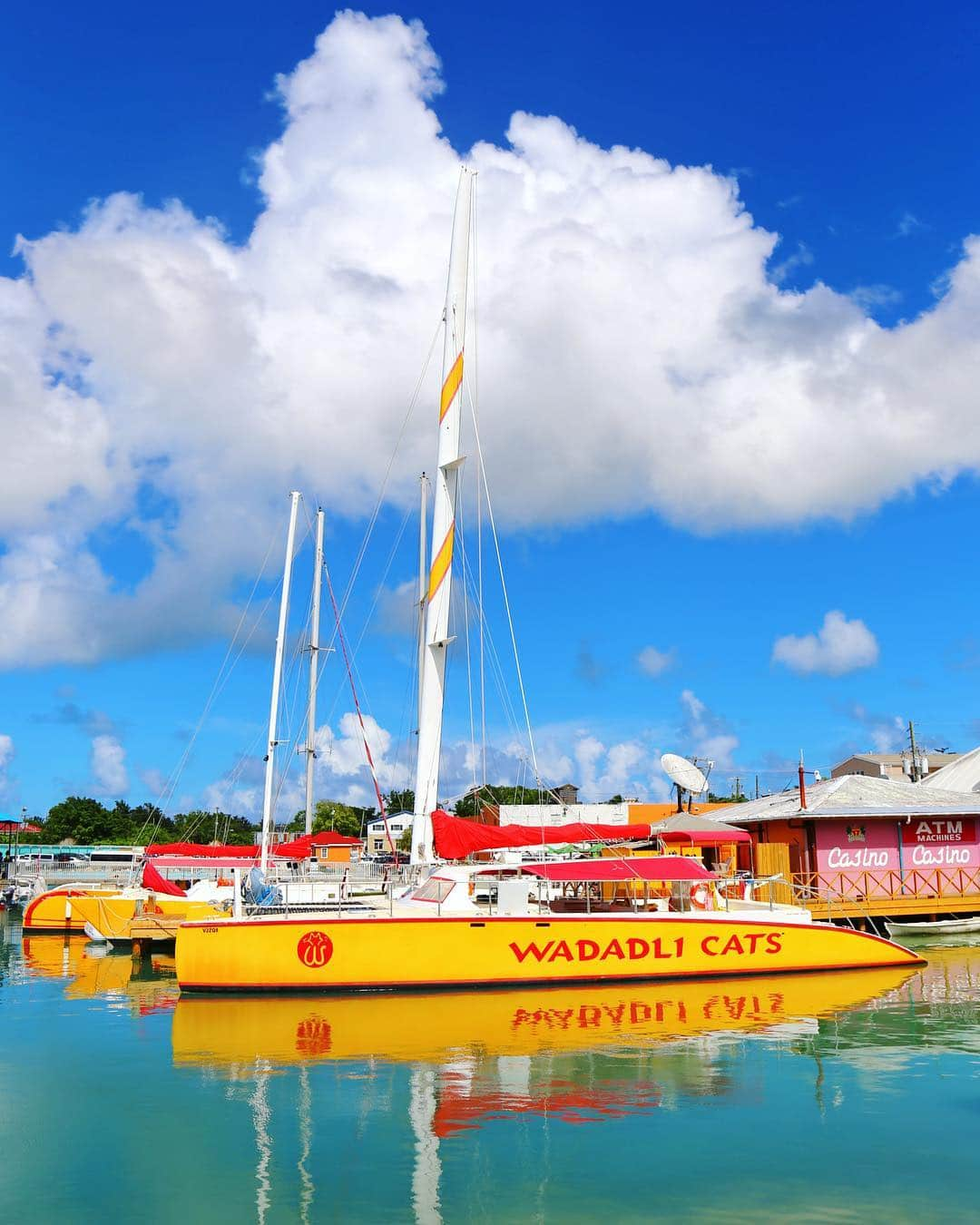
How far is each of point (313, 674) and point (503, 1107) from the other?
28.8 metres

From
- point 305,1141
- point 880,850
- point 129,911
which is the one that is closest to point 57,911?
point 129,911

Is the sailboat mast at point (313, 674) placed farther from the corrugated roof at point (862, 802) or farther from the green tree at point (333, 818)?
the green tree at point (333, 818)

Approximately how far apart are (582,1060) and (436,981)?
536 cm

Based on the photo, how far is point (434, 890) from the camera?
68.8ft

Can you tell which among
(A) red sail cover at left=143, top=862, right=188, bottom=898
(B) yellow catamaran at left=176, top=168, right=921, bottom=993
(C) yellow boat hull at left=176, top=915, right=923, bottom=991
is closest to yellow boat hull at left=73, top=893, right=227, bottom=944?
(A) red sail cover at left=143, top=862, right=188, bottom=898

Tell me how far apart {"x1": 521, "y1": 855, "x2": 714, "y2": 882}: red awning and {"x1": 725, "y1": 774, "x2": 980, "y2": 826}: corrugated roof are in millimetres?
11902

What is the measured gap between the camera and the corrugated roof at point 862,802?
32.8 meters

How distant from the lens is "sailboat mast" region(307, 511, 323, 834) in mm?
39375

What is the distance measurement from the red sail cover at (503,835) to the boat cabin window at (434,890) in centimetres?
124

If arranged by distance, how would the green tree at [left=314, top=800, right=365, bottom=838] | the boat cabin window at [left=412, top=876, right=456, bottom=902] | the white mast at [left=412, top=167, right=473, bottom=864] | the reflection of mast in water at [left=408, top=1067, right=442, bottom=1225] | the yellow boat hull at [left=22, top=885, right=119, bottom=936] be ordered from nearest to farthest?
1. the reflection of mast in water at [left=408, top=1067, right=442, bottom=1225]
2. the boat cabin window at [left=412, top=876, right=456, bottom=902]
3. the white mast at [left=412, top=167, right=473, bottom=864]
4. the yellow boat hull at [left=22, top=885, right=119, bottom=936]
5. the green tree at [left=314, top=800, right=365, bottom=838]

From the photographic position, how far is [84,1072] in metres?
15.1

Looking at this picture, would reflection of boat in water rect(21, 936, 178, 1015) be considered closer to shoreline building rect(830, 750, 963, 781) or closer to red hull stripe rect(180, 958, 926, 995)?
red hull stripe rect(180, 958, 926, 995)

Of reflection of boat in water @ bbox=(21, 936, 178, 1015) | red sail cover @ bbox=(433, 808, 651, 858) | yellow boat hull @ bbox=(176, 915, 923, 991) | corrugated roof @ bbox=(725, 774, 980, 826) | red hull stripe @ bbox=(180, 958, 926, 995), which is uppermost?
corrugated roof @ bbox=(725, 774, 980, 826)

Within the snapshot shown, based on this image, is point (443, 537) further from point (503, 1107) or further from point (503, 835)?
point (503, 1107)
